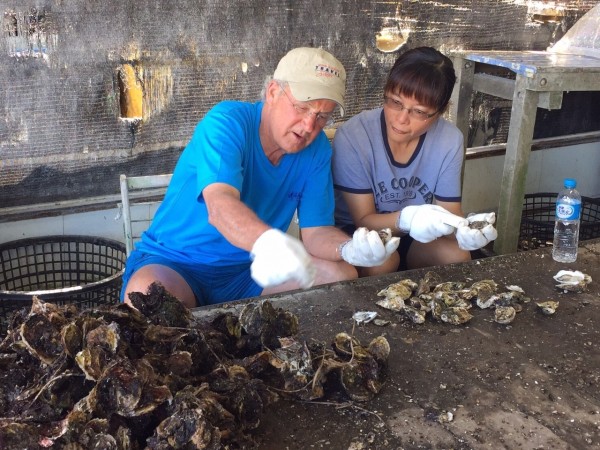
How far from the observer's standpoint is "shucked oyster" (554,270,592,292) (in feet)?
7.48

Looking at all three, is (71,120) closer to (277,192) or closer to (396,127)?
(277,192)

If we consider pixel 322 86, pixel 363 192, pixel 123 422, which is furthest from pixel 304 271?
pixel 363 192

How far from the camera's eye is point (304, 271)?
1.62 meters

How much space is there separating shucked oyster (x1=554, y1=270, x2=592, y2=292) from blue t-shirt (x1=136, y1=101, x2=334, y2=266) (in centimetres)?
94

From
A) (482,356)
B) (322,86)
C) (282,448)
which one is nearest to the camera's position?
(282,448)

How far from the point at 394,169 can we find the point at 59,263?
183 cm

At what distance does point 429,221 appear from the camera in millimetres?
2389

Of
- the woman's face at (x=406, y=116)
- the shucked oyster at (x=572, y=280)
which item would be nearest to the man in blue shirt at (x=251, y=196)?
the woman's face at (x=406, y=116)

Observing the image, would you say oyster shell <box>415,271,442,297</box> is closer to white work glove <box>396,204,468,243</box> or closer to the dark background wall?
white work glove <box>396,204,468,243</box>

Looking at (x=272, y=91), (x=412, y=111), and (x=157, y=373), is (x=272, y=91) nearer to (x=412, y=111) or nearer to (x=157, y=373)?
(x=412, y=111)

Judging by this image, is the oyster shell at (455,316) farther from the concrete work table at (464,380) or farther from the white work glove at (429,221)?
the white work glove at (429,221)

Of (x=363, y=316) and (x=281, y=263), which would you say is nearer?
(x=281, y=263)

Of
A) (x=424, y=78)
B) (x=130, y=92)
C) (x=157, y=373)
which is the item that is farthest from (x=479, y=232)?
(x=130, y=92)

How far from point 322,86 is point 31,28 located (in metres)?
1.61
